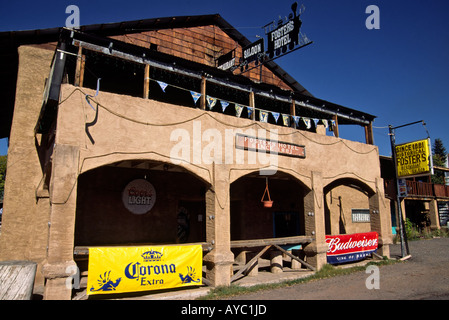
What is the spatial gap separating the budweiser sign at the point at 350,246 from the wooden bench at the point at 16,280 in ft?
32.5

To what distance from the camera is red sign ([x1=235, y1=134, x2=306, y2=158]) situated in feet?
36.3

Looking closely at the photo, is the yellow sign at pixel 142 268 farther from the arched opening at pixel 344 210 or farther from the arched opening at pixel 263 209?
the arched opening at pixel 344 210

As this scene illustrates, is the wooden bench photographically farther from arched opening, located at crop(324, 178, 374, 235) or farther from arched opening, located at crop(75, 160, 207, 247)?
arched opening, located at crop(324, 178, 374, 235)

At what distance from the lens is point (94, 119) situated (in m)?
8.38

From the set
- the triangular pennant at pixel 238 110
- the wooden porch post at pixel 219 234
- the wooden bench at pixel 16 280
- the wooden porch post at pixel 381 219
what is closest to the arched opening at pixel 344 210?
the wooden porch post at pixel 381 219

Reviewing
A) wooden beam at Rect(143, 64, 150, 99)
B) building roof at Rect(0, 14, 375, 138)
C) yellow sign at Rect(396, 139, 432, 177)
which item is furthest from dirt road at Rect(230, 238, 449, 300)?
building roof at Rect(0, 14, 375, 138)

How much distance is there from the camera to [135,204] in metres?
12.0

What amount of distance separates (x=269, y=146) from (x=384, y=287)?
18.3 ft

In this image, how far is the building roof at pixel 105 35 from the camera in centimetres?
1145

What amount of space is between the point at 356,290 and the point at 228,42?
12789 millimetres

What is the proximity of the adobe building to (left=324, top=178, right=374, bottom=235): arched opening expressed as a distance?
10.7 feet

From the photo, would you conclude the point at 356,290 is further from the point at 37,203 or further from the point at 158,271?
the point at 37,203

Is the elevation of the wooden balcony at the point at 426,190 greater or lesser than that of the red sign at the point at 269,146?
Answer: lesser

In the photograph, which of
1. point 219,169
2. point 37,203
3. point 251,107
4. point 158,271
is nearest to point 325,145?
point 251,107
